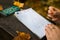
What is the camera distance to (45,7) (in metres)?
0.93

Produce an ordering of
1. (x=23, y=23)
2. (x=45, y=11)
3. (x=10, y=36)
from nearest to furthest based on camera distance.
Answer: (x=10, y=36), (x=23, y=23), (x=45, y=11)

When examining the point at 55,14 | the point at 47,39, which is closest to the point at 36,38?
the point at 47,39

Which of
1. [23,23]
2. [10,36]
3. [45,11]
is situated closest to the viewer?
[10,36]

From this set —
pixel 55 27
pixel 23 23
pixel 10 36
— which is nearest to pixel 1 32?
pixel 10 36

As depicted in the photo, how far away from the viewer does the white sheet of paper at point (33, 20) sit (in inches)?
30.8

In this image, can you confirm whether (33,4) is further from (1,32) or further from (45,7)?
(1,32)

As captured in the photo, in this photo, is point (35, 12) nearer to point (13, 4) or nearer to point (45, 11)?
point (45, 11)

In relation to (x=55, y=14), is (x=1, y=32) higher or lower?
lower

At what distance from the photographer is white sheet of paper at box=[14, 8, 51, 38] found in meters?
0.78

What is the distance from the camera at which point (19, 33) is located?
0.72m

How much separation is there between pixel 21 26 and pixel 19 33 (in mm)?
76

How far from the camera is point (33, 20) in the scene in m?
0.86

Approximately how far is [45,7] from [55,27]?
0.22 metres

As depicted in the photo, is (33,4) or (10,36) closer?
(10,36)
